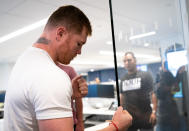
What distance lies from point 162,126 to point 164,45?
91 centimetres

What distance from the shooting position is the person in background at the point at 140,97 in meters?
1.83

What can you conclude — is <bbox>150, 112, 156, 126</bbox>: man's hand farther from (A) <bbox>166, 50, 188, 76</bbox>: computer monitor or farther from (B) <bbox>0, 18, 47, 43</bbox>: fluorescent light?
(B) <bbox>0, 18, 47, 43</bbox>: fluorescent light

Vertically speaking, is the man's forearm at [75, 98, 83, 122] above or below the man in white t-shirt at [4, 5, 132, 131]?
below

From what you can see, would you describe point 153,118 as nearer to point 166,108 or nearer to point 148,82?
point 166,108

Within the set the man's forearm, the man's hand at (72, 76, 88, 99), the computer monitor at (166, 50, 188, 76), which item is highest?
the computer monitor at (166, 50, 188, 76)

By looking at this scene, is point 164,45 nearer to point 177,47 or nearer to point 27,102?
point 177,47

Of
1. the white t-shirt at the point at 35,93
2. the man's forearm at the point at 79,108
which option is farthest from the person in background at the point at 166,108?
the white t-shirt at the point at 35,93

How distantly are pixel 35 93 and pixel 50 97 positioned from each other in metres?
0.05

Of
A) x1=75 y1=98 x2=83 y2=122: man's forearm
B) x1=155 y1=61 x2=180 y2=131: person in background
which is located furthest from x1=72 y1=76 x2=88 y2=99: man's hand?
x1=155 y1=61 x2=180 y2=131: person in background

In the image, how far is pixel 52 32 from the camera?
0.62m

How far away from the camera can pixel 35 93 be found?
451 millimetres

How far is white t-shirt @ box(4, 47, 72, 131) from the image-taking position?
44 centimetres

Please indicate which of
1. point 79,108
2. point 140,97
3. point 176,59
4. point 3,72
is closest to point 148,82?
point 140,97

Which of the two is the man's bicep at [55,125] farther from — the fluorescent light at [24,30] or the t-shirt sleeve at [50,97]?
the fluorescent light at [24,30]
